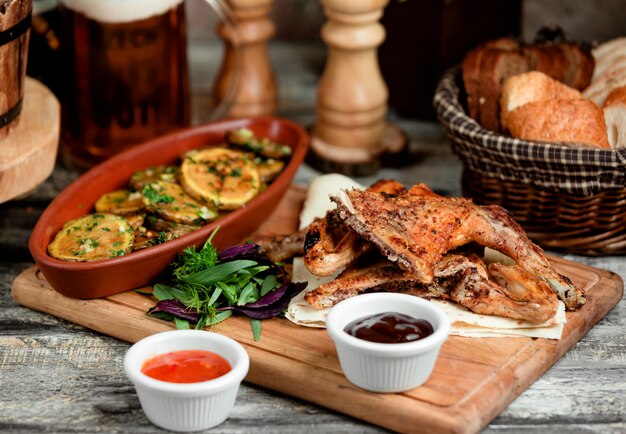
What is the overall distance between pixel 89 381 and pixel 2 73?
96 centimetres

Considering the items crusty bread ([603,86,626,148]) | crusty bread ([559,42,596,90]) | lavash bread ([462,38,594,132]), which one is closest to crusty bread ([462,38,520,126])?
lavash bread ([462,38,594,132])

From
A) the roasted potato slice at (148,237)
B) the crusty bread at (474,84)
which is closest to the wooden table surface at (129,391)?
the roasted potato slice at (148,237)

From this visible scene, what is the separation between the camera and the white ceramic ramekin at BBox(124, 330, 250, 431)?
2.19 meters

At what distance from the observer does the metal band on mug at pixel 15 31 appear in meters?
2.73

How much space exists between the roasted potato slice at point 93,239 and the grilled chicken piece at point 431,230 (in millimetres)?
672

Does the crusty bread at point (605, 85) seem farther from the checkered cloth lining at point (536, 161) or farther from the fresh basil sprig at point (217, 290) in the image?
the fresh basil sprig at point (217, 290)

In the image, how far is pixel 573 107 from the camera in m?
3.06

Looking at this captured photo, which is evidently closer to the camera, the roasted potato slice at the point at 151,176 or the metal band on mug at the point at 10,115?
the metal band on mug at the point at 10,115

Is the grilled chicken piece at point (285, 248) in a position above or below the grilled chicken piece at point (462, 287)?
below

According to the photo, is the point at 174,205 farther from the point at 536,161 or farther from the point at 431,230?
the point at 536,161

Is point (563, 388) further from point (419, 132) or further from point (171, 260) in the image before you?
point (419, 132)

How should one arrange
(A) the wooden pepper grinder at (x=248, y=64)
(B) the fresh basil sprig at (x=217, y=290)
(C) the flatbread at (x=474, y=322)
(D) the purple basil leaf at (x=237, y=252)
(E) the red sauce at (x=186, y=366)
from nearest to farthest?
(E) the red sauce at (x=186, y=366)
(C) the flatbread at (x=474, y=322)
(B) the fresh basil sprig at (x=217, y=290)
(D) the purple basil leaf at (x=237, y=252)
(A) the wooden pepper grinder at (x=248, y=64)

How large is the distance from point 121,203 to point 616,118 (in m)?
1.67

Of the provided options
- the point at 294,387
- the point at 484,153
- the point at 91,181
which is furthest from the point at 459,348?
the point at 91,181
